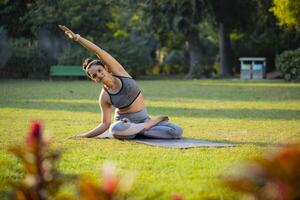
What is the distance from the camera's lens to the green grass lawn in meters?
5.46

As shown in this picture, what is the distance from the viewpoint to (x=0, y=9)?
37.2 metres

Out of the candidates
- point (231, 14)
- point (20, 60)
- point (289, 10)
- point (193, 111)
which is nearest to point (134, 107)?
point (193, 111)

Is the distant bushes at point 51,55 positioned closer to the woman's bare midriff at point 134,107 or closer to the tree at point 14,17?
the tree at point 14,17

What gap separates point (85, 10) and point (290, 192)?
35.7 meters

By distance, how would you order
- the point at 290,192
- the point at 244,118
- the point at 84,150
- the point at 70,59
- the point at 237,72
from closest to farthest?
the point at 290,192 < the point at 84,150 < the point at 244,118 < the point at 70,59 < the point at 237,72

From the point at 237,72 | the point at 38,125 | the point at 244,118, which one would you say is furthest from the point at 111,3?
the point at 38,125

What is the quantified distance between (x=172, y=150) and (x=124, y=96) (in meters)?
1.60

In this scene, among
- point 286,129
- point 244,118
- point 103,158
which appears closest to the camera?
point 103,158

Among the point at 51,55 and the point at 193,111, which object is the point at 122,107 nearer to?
the point at 193,111

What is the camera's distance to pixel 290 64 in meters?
32.7

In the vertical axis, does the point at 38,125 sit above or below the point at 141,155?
above

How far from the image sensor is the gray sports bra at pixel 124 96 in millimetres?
9078

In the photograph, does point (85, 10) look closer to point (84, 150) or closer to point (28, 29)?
point (28, 29)

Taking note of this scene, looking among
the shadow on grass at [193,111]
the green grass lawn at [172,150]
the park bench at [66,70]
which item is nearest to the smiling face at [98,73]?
the green grass lawn at [172,150]
